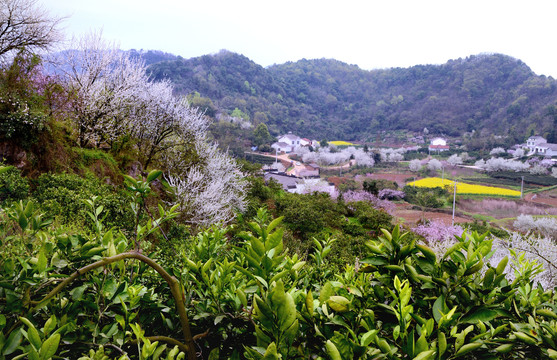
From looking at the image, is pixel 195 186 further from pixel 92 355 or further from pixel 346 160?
pixel 346 160

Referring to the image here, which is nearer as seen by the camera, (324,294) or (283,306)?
(283,306)

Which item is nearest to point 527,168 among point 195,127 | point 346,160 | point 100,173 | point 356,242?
point 346,160

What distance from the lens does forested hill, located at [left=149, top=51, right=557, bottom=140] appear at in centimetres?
5819

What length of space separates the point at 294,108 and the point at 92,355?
7343 cm

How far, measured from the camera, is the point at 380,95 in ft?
260

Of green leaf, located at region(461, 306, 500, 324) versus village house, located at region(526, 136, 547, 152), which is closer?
green leaf, located at region(461, 306, 500, 324)

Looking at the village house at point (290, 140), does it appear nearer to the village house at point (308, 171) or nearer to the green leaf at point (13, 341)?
the village house at point (308, 171)

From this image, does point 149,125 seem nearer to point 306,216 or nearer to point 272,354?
point 306,216

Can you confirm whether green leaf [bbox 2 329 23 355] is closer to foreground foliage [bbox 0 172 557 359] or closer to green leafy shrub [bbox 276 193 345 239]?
foreground foliage [bbox 0 172 557 359]

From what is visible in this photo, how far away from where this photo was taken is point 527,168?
41.1 m

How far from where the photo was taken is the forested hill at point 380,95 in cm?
5819

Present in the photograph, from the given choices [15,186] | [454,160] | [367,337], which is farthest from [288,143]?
[367,337]

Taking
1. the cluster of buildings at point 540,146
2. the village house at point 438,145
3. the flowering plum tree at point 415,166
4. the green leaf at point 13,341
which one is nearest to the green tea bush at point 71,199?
the green leaf at point 13,341

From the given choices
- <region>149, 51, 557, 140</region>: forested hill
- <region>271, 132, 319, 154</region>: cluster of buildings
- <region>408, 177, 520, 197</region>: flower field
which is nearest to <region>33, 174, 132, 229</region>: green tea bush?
<region>408, 177, 520, 197</region>: flower field
